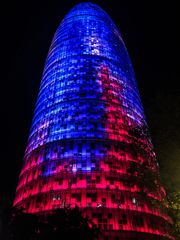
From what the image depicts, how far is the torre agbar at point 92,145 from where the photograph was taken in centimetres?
4406

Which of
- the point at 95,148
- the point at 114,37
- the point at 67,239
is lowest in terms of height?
the point at 67,239

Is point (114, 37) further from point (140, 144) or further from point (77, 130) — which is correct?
point (140, 144)

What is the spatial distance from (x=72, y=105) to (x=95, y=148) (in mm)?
13394

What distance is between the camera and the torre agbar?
44.1 m

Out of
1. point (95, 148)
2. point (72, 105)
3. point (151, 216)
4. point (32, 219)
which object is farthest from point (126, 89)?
point (32, 219)

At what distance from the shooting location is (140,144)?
27.4m

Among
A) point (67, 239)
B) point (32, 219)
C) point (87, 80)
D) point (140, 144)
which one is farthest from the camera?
point (87, 80)

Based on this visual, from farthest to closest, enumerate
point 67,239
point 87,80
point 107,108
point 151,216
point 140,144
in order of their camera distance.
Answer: point 87,80 < point 107,108 < point 151,216 < point 140,144 < point 67,239

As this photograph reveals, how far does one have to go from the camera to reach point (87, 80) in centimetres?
6556

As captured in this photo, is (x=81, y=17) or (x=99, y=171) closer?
(x=99, y=171)

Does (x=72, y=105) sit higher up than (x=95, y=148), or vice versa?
(x=72, y=105)

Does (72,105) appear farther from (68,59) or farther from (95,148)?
(68,59)

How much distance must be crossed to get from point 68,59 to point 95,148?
101 ft

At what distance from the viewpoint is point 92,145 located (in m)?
53.9
